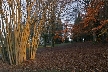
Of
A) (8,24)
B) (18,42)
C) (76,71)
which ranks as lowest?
(76,71)

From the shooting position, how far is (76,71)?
443 inches

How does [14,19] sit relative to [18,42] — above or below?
above

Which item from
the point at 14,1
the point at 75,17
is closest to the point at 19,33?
the point at 14,1

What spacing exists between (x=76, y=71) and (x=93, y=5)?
14.2m

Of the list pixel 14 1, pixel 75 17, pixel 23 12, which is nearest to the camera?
pixel 14 1

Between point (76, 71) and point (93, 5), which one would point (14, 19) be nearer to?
point (76, 71)

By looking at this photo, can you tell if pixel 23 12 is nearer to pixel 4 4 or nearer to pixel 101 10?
pixel 4 4

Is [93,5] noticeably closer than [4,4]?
No

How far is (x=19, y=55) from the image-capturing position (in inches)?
697

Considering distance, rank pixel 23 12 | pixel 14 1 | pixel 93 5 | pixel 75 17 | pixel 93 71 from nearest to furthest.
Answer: pixel 93 71
pixel 14 1
pixel 23 12
pixel 93 5
pixel 75 17

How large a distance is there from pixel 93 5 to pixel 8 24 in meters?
10.6

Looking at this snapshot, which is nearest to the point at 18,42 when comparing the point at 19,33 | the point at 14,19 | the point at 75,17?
the point at 19,33

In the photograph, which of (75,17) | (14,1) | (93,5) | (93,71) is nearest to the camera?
(93,71)

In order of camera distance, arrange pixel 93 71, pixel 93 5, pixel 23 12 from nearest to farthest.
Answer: pixel 93 71 < pixel 23 12 < pixel 93 5
